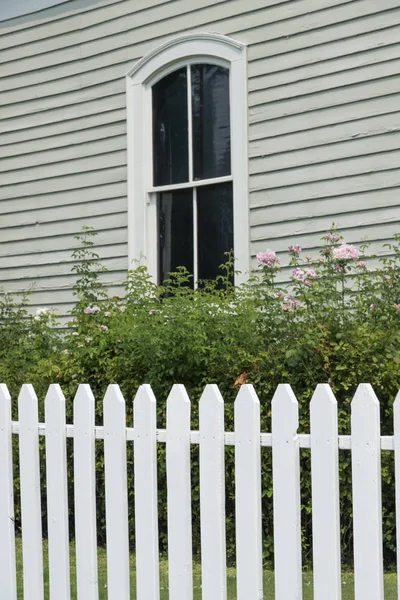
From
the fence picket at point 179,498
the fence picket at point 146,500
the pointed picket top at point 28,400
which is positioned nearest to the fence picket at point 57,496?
the pointed picket top at point 28,400

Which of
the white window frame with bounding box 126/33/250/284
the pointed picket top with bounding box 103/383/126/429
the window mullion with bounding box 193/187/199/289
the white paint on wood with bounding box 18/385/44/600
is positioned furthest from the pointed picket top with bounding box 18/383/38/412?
the window mullion with bounding box 193/187/199/289

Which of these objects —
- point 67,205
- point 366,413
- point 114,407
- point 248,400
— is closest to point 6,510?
point 114,407

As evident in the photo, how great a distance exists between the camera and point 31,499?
423 centimetres

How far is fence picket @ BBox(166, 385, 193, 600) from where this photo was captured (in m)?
3.69

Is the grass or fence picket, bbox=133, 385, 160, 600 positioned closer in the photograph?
fence picket, bbox=133, 385, 160, 600

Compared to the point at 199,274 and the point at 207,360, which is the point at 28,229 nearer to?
the point at 199,274

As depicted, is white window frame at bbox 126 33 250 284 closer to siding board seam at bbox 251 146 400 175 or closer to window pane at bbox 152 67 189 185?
window pane at bbox 152 67 189 185

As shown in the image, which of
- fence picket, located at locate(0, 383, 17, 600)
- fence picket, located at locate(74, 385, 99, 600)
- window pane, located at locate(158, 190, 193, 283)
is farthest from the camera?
window pane, located at locate(158, 190, 193, 283)

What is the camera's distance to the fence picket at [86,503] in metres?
3.97

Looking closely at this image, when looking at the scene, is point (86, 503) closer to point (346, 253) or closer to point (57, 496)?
point (57, 496)

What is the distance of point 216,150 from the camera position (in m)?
7.98

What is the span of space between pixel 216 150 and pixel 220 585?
5043mm

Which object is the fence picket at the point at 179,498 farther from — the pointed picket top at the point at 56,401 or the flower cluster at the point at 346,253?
the flower cluster at the point at 346,253

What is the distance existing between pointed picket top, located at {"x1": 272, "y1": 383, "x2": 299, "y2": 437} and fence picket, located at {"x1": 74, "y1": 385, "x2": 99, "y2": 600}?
92cm
